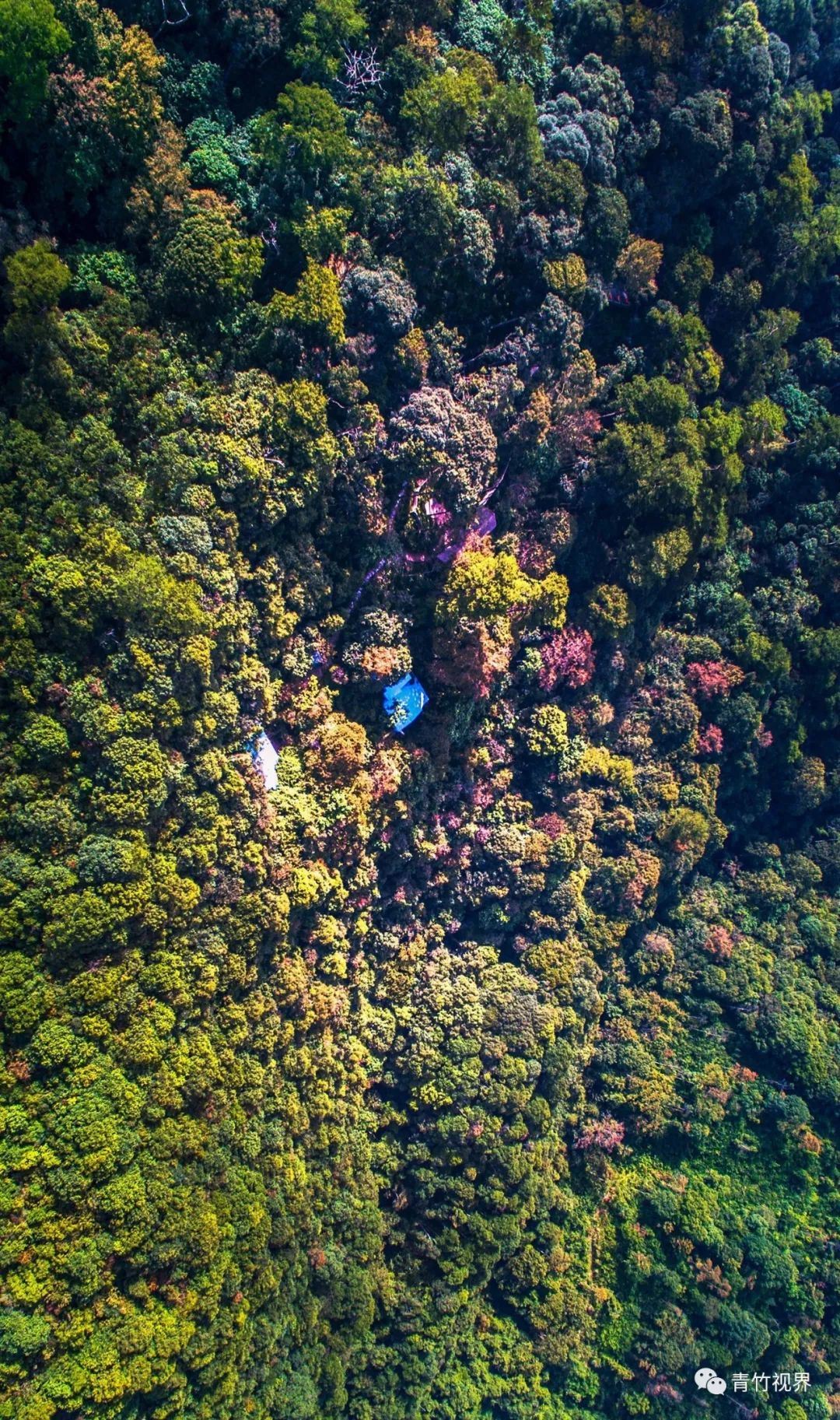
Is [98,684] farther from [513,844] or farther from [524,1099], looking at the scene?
[524,1099]

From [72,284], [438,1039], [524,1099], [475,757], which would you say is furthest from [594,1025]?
[72,284]

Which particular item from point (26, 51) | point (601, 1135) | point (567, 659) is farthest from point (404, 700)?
point (601, 1135)

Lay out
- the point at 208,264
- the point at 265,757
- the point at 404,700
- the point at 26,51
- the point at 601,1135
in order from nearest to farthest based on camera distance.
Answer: the point at 26,51
the point at 208,264
the point at 265,757
the point at 404,700
the point at 601,1135

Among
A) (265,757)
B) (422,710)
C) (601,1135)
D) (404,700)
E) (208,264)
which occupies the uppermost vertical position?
(208,264)

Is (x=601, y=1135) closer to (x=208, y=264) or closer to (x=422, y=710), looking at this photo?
(x=422, y=710)

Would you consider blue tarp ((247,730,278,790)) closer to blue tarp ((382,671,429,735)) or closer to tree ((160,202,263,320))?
blue tarp ((382,671,429,735))

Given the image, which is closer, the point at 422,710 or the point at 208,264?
the point at 208,264
